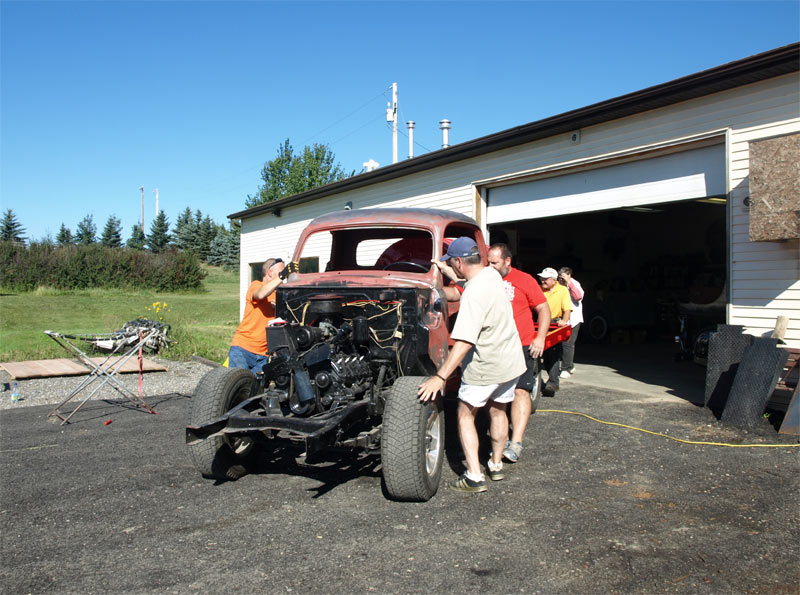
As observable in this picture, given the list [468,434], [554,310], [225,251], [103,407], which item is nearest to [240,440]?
[468,434]

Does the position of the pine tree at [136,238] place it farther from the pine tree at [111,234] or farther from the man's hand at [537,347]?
the man's hand at [537,347]

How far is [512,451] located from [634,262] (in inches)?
590

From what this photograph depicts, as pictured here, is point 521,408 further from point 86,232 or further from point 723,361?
point 86,232

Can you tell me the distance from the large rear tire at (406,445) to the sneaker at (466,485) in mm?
306

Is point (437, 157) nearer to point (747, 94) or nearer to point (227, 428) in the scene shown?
point (747, 94)

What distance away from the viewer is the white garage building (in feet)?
22.9

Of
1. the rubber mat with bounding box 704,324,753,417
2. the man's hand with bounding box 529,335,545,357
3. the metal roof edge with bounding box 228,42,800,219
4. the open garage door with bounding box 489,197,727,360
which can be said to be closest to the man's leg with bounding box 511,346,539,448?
the man's hand with bounding box 529,335,545,357

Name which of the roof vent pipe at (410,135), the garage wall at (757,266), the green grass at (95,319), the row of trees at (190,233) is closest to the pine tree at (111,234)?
the row of trees at (190,233)

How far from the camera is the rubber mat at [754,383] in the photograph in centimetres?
657

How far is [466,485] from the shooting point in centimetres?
474

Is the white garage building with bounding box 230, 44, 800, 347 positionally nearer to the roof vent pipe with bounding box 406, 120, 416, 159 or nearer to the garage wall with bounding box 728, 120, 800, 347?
the garage wall with bounding box 728, 120, 800, 347

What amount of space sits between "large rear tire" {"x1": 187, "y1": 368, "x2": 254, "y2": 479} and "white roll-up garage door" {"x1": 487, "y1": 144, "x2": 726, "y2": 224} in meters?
6.29

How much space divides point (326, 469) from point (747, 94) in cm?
646

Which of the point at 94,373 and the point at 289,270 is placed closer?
the point at 289,270
